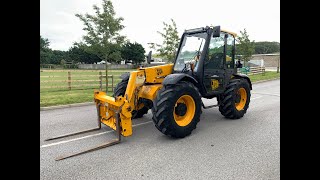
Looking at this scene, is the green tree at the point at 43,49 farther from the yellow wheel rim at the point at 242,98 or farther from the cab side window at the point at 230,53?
the yellow wheel rim at the point at 242,98

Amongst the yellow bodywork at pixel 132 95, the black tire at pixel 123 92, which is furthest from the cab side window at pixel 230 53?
the black tire at pixel 123 92

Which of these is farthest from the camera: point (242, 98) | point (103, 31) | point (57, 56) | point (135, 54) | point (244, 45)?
point (57, 56)

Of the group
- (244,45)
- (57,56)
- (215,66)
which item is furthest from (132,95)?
(57,56)

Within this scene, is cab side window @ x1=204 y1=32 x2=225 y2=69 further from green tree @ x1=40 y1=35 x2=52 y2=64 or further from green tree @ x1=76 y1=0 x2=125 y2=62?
green tree @ x1=76 y1=0 x2=125 y2=62

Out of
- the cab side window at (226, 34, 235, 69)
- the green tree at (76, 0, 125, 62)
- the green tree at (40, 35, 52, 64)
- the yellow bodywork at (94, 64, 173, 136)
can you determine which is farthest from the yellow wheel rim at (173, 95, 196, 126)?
the green tree at (76, 0, 125, 62)

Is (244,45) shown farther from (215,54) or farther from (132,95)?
(132,95)

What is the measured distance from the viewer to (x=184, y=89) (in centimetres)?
495

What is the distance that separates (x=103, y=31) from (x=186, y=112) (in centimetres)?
759

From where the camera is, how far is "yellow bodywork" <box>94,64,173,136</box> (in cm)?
457

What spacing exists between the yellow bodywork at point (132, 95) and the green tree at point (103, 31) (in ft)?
20.1

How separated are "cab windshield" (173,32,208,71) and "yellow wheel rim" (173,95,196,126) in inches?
45.2
